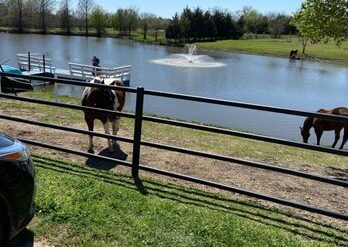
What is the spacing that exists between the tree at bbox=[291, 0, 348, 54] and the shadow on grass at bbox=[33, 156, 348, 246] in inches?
274

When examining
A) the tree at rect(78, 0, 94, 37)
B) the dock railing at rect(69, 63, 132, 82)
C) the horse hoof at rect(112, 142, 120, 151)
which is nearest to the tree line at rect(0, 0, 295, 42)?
the tree at rect(78, 0, 94, 37)

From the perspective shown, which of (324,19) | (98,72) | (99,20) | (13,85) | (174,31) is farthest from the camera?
(99,20)

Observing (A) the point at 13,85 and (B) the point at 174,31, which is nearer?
(A) the point at 13,85

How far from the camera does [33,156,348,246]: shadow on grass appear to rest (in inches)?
198

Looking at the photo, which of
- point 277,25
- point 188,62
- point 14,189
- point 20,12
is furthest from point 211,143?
point 277,25

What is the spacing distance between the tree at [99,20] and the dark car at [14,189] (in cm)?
12522

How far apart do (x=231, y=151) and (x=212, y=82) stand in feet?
76.3

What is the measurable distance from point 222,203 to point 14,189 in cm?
281

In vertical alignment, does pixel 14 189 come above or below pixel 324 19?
below

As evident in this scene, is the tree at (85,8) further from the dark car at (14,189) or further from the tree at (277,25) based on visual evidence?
the dark car at (14,189)

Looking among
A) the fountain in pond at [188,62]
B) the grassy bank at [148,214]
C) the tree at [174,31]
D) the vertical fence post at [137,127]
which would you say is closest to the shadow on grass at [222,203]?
the grassy bank at [148,214]

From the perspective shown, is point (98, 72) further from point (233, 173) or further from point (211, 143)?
point (233, 173)

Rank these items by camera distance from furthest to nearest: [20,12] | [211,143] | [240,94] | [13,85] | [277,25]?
[277,25]
[20,12]
[240,94]
[13,85]
[211,143]

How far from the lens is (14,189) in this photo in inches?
145
